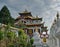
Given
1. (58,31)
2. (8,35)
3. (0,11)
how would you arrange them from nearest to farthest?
(58,31) → (8,35) → (0,11)

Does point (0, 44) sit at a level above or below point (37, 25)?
below

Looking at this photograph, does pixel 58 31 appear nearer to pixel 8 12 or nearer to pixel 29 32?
pixel 8 12

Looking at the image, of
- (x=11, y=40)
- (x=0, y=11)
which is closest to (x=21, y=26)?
(x=0, y=11)

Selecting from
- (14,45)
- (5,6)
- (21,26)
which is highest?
(5,6)

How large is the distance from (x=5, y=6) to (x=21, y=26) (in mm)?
5354

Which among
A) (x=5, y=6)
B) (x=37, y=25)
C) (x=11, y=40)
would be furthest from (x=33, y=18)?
(x=11, y=40)

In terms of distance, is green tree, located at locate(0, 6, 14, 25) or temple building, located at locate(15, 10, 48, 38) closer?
green tree, located at locate(0, 6, 14, 25)

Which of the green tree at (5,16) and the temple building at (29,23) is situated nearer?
the green tree at (5,16)

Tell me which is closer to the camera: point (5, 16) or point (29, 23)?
point (5, 16)

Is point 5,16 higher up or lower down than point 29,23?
higher up

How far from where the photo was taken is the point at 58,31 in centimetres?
583

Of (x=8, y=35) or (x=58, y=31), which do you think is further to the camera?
(x=8, y=35)

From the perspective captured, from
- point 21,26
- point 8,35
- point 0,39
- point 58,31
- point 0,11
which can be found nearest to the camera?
point 58,31

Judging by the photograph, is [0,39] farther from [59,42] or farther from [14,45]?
[59,42]
